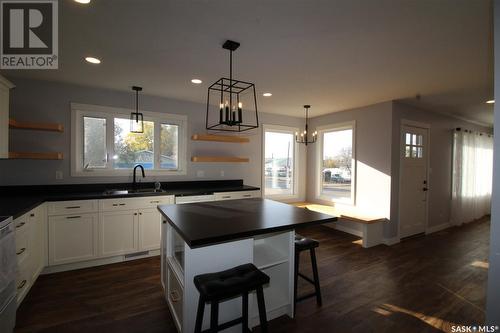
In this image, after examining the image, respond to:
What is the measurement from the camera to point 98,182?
11.8ft

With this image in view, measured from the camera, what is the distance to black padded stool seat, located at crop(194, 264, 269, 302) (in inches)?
55.3

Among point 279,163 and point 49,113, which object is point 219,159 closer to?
point 279,163

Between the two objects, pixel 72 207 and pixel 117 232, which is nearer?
pixel 72 207

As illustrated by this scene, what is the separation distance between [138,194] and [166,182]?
0.76 m

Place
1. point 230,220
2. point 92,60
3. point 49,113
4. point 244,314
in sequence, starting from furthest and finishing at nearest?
1. point 49,113
2. point 92,60
3. point 230,220
4. point 244,314

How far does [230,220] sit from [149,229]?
203cm

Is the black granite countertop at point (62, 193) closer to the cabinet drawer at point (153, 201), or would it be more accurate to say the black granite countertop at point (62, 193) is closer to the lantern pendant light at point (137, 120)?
the cabinet drawer at point (153, 201)

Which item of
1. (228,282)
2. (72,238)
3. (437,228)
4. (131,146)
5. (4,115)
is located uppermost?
(4,115)

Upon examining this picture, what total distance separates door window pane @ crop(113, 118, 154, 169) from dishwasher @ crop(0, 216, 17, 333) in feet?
6.69

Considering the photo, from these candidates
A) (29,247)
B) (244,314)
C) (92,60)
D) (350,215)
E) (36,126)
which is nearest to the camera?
(244,314)

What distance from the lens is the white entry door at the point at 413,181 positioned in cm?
423

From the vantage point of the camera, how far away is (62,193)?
3191 mm

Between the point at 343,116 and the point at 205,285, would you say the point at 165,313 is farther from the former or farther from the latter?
the point at 343,116

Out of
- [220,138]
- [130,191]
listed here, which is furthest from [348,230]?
[130,191]
